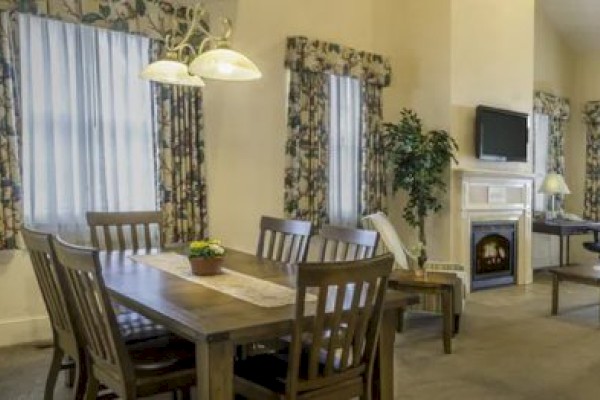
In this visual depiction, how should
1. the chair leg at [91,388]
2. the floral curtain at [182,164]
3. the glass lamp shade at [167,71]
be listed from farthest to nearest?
1. the floral curtain at [182,164]
2. the glass lamp shade at [167,71]
3. the chair leg at [91,388]

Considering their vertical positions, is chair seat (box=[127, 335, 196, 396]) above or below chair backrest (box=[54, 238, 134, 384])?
below

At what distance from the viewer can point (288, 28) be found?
5.53 m

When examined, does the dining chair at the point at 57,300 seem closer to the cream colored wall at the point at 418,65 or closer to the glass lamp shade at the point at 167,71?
Result: the glass lamp shade at the point at 167,71

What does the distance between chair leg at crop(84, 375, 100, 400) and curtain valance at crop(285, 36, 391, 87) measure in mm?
3773

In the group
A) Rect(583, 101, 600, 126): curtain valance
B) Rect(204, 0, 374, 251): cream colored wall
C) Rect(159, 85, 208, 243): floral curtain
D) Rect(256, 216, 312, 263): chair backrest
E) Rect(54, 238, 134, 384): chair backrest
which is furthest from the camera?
Rect(583, 101, 600, 126): curtain valance

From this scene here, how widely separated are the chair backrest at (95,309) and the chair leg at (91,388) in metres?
0.08

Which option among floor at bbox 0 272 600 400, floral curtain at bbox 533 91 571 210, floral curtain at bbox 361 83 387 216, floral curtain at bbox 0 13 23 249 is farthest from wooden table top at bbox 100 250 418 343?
floral curtain at bbox 533 91 571 210

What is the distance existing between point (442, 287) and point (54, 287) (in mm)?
2664

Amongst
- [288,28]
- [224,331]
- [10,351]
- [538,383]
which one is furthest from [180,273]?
[288,28]

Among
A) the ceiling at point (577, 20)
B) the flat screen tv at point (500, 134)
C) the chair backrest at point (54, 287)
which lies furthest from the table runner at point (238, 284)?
the ceiling at point (577, 20)

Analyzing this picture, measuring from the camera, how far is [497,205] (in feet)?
20.6

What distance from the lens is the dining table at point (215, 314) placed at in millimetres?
1886

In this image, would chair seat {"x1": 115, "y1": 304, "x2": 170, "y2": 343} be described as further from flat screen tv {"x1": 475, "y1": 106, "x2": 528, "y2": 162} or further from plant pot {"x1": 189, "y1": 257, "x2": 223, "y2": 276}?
flat screen tv {"x1": 475, "y1": 106, "x2": 528, "y2": 162}

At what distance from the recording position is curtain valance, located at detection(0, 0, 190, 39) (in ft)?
13.3
